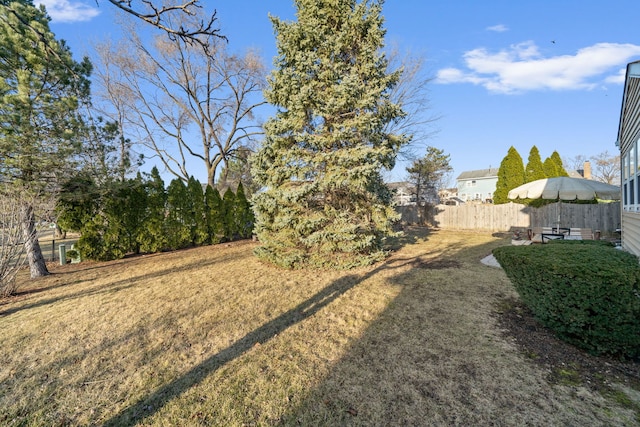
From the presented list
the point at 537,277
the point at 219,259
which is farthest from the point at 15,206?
the point at 537,277

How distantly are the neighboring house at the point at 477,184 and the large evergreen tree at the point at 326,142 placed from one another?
39.0 metres

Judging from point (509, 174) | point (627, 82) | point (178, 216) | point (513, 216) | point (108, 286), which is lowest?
point (108, 286)

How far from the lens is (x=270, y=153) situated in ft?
23.9

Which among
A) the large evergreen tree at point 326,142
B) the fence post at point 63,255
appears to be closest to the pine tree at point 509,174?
the large evergreen tree at point 326,142

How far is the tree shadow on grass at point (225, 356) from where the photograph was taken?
2.39 m

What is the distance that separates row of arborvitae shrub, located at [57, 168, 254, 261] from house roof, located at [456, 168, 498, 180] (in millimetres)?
40279

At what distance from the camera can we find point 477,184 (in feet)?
139

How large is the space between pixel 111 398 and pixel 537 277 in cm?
446

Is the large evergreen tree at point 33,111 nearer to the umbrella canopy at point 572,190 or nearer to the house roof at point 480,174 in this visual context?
the umbrella canopy at point 572,190

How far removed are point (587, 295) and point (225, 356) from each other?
384cm

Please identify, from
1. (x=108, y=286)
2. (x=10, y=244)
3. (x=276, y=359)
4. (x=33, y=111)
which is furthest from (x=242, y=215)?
(x=276, y=359)

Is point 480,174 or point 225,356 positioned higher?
point 480,174

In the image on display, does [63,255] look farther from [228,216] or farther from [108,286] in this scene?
[228,216]

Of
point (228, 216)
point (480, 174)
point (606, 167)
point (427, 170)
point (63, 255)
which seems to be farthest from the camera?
point (480, 174)
